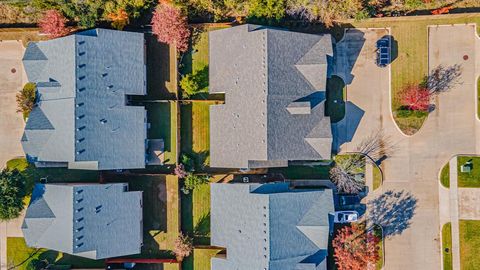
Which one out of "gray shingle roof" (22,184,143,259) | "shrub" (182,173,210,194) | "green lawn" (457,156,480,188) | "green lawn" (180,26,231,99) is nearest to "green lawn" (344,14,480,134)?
"green lawn" (457,156,480,188)

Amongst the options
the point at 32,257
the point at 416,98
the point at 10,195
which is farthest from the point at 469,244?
the point at 10,195

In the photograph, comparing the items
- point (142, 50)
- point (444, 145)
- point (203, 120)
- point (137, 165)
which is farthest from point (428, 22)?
point (137, 165)

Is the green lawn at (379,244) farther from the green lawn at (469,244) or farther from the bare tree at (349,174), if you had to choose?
the green lawn at (469,244)

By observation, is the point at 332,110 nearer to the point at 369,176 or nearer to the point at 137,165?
the point at 369,176

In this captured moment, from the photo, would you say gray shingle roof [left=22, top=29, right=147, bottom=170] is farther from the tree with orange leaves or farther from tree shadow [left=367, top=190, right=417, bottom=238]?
tree shadow [left=367, top=190, right=417, bottom=238]

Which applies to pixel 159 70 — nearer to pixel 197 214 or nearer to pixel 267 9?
Result: pixel 267 9

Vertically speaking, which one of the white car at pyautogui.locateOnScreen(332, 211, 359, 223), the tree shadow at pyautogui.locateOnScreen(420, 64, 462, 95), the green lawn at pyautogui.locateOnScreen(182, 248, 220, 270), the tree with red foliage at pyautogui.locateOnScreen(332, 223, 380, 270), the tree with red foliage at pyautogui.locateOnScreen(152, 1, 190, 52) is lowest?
the green lawn at pyautogui.locateOnScreen(182, 248, 220, 270)
